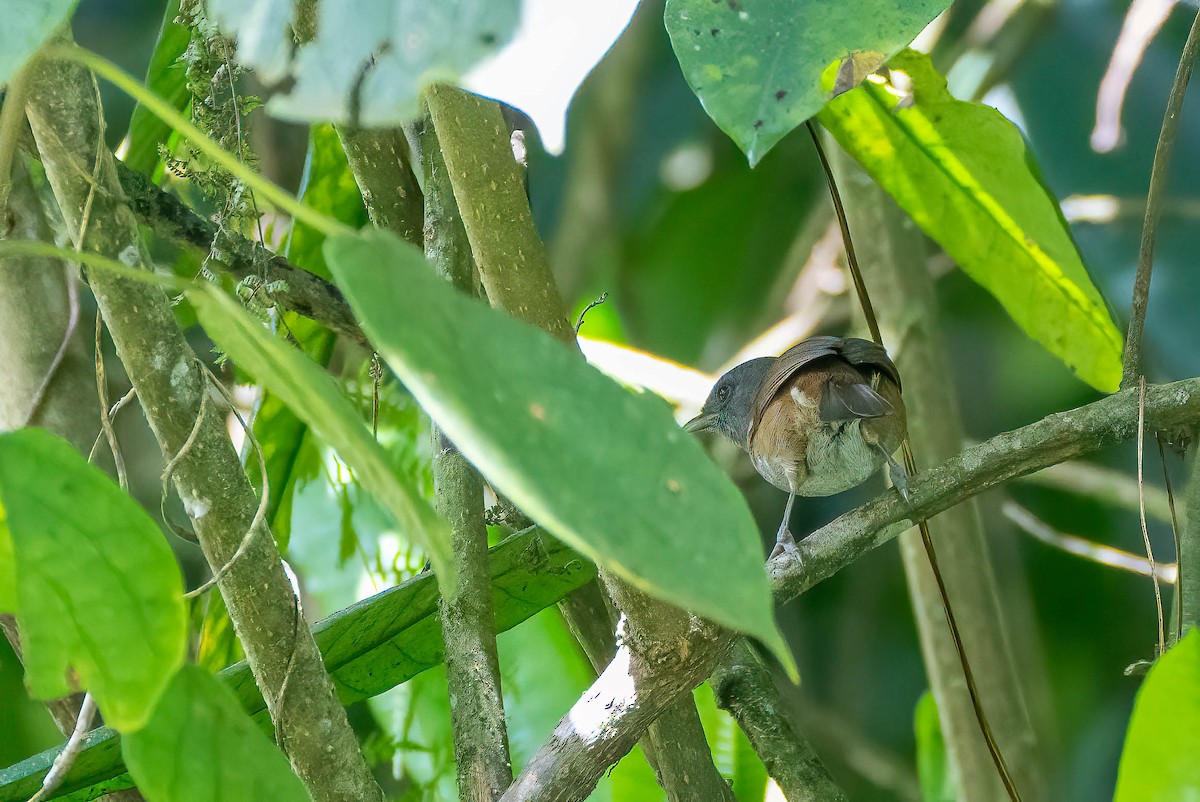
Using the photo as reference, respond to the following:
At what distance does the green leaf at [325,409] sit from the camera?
1.54ft

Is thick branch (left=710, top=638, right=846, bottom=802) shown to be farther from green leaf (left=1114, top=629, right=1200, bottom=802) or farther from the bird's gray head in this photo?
the bird's gray head

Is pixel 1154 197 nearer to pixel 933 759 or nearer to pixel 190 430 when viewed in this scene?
pixel 190 430

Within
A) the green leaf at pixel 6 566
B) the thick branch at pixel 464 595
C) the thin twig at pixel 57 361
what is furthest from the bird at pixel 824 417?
the green leaf at pixel 6 566

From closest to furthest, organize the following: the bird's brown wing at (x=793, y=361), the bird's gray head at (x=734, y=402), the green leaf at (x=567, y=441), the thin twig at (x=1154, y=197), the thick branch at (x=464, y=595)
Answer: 1. the green leaf at (x=567, y=441)
2. the thick branch at (x=464, y=595)
3. the thin twig at (x=1154, y=197)
4. the bird's brown wing at (x=793, y=361)
5. the bird's gray head at (x=734, y=402)

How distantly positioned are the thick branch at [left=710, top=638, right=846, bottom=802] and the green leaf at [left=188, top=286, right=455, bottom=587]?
1.04 metres

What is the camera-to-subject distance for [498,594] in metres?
1.43

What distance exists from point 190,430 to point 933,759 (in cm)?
186

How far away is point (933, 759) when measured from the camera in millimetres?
2361

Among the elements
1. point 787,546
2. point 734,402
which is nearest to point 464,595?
point 787,546

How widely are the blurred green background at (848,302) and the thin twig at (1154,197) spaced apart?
1.45 m

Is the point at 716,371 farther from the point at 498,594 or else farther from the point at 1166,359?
the point at 498,594

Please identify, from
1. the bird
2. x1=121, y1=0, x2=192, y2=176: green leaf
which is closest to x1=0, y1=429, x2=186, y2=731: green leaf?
x1=121, y1=0, x2=192, y2=176: green leaf

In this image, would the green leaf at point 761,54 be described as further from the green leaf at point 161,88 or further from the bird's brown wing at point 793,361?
the bird's brown wing at point 793,361

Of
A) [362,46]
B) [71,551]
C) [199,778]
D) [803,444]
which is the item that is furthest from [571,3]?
[803,444]
